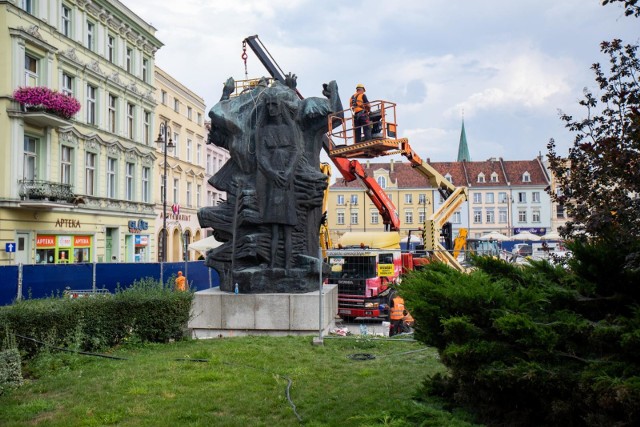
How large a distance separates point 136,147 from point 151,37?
7949 millimetres

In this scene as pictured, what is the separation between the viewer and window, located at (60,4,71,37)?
29234 millimetres

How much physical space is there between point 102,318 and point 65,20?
24249 mm

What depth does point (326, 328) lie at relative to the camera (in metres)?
12.5

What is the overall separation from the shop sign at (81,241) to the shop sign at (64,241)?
540 millimetres

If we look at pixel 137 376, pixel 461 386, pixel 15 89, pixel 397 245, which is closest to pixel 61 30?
pixel 15 89

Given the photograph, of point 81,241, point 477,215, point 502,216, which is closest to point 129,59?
point 81,241

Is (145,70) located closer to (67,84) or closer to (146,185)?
(146,185)

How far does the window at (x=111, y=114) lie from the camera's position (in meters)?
33.9

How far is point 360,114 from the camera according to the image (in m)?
18.3

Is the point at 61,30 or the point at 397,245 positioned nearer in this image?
the point at 397,245

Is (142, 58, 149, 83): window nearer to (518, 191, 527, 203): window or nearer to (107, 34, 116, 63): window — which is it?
(107, 34, 116, 63): window

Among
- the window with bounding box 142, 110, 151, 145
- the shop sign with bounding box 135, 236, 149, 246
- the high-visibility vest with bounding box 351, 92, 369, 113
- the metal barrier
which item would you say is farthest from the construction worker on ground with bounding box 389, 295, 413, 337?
the window with bounding box 142, 110, 151, 145

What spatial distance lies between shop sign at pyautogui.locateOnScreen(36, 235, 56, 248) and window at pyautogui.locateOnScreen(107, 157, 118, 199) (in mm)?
6374

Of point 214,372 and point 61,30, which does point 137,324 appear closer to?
point 214,372
